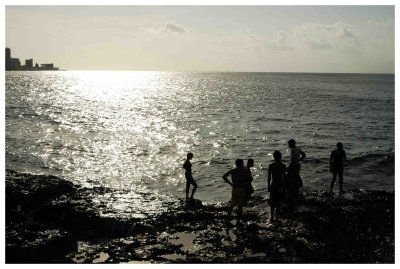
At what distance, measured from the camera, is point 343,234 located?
41.4ft

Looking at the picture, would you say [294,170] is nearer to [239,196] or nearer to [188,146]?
[239,196]

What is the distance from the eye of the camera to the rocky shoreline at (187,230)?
11.3 meters

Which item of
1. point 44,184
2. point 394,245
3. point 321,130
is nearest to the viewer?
point 394,245

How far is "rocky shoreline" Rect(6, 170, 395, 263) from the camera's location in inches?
445

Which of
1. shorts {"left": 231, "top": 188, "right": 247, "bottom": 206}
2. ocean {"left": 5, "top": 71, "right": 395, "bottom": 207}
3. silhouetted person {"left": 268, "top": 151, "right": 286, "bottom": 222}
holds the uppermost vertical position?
silhouetted person {"left": 268, "top": 151, "right": 286, "bottom": 222}

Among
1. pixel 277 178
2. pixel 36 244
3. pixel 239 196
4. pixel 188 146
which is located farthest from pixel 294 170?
pixel 188 146

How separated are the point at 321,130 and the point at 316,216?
1258 inches

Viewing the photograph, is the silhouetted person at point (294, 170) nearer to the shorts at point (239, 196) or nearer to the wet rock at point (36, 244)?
the shorts at point (239, 196)

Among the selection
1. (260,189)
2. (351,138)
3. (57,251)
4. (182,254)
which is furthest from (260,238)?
(351,138)

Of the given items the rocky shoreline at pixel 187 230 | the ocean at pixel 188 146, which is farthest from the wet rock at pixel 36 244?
the ocean at pixel 188 146

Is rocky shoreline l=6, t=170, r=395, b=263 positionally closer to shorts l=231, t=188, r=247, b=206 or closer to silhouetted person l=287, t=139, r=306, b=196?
silhouetted person l=287, t=139, r=306, b=196

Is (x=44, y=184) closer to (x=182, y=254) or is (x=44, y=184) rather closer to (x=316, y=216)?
(x=182, y=254)

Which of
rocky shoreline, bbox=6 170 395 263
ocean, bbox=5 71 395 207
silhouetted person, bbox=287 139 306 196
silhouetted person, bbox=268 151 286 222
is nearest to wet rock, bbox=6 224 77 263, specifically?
rocky shoreline, bbox=6 170 395 263

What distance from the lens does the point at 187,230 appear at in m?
13.4
